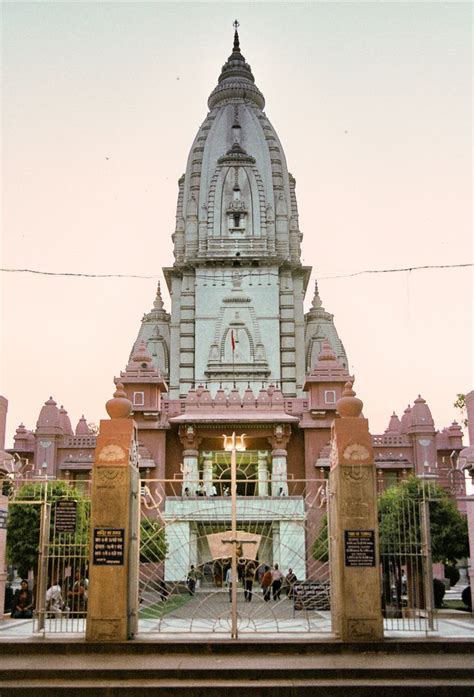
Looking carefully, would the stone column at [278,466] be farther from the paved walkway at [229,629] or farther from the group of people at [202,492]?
the paved walkway at [229,629]

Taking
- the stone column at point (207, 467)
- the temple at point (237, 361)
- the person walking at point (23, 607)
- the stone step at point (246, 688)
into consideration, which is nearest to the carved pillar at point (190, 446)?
the temple at point (237, 361)

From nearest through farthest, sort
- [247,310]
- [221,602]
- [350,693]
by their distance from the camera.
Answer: [350,693] < [221,602] < [247,310]

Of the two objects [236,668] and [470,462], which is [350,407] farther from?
[470,462]

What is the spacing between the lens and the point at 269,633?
35.6ft

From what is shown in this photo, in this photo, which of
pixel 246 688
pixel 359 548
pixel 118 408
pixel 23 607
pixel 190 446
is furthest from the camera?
pixel 190 446

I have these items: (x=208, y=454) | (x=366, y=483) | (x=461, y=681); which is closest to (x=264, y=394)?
(x=208, y=454)

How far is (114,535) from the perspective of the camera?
1081 cm

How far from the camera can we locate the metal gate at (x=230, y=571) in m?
11.3

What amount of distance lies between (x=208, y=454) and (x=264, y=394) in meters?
3.36

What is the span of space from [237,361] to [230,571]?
1195 inches

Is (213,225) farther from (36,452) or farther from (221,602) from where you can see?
(221,602)

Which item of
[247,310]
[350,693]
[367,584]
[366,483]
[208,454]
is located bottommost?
[350,693]

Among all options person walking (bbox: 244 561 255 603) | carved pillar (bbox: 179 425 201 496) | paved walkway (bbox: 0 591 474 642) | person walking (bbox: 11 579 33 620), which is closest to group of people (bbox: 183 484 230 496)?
carved pillar (bbox: 179 425 201 496)

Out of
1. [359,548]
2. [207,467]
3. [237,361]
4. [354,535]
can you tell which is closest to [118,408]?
[354,535]
